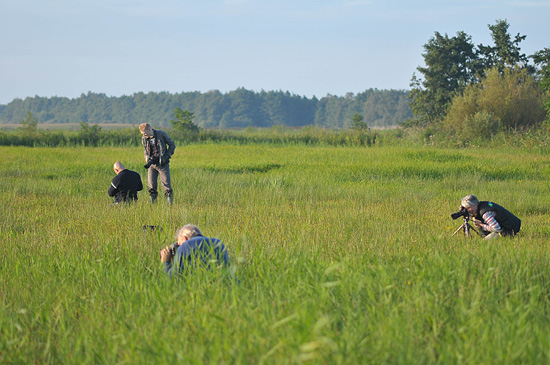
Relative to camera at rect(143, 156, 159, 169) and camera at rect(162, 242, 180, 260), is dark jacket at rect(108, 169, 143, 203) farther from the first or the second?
camera at rect(162, 242, 180, 260)

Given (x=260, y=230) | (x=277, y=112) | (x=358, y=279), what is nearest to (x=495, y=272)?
(x=358, y=279)

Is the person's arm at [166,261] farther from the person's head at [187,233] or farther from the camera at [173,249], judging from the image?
the person's head at [187,233]

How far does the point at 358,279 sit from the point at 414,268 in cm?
70

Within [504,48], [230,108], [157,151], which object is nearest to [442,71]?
[504,48]

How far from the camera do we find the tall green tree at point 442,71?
4494 cm

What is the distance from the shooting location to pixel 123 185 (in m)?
10.4

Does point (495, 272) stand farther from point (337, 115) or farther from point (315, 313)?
point (337, 115)

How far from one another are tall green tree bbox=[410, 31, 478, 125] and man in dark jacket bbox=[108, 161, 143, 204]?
1480 inches

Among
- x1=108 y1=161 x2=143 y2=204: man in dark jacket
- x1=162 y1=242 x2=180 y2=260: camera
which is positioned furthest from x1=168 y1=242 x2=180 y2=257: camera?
x1=108 y1=161 x2=143 y2=204: man in dark jacket

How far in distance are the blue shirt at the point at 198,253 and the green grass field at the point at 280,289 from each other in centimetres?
20

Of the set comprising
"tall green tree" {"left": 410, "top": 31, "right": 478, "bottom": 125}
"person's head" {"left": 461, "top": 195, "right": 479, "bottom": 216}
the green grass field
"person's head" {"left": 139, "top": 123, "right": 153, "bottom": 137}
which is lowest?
the green grass field

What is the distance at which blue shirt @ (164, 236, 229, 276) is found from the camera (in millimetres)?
5133

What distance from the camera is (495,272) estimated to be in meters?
4.92

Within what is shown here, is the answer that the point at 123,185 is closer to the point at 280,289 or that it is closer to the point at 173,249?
the point at 173,249
